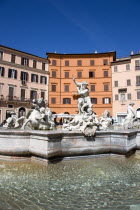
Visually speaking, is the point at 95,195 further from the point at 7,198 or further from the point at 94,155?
the point at 94,155

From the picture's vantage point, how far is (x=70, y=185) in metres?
2.95

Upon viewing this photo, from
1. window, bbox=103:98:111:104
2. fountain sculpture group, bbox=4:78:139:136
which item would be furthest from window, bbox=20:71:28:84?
fountain sculpture group, bbox=4:78:139:136

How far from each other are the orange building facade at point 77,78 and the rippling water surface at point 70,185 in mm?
28329

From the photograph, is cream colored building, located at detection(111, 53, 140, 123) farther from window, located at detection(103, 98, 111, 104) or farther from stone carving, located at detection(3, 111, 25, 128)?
stone carving, located at detection(3, 111, 25, 128)

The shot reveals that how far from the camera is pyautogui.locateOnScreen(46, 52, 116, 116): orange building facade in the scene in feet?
107

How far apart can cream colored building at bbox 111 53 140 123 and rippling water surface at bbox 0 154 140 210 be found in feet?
88.4

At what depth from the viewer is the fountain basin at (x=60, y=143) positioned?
164 inches

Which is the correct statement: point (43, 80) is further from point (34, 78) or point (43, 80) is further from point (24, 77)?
point (24, 77)

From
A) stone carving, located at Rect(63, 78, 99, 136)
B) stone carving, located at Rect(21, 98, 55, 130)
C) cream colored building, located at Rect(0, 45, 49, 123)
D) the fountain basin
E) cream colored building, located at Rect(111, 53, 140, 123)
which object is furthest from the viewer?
cream colored building, located at Rect(111, 53, 140, 123)

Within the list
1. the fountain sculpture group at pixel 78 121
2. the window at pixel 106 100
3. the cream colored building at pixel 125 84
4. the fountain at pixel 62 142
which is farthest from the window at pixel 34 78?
the fountain at pixel 62 142

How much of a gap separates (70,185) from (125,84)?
30725mm

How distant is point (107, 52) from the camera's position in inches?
1304

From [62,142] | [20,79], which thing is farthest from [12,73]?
[62,142]

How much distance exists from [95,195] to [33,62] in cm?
3168
